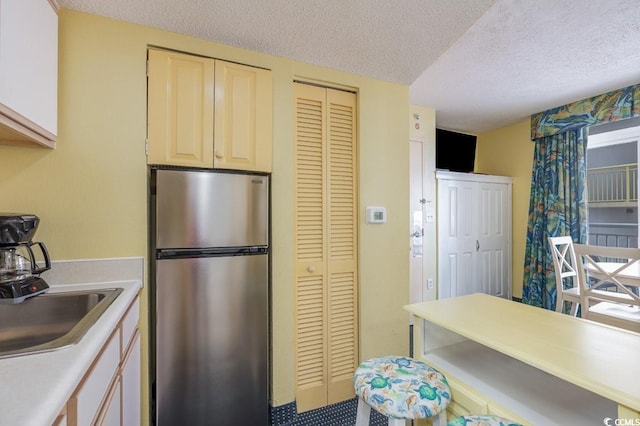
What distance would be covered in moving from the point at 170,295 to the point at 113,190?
Answer: 589mm

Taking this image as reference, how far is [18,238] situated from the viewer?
1084 mm

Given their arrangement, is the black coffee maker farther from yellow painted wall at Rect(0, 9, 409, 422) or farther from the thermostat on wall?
the thermostat on wall

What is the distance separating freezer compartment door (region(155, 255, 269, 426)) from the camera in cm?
138

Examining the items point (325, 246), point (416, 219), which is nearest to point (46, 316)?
point (325, 246)

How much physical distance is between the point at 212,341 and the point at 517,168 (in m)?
4.12

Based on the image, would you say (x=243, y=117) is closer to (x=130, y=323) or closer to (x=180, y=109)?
(x=180, y=109)

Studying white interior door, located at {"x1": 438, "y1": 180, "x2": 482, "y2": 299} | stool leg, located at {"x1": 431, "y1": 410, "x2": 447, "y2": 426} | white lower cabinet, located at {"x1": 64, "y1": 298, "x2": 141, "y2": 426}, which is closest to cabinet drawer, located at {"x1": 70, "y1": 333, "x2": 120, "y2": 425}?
white lower cabinet, located at {"x1": 64, "y1": 298, "x2": 141, "y2": 426}

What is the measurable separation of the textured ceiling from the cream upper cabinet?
7.5 inches

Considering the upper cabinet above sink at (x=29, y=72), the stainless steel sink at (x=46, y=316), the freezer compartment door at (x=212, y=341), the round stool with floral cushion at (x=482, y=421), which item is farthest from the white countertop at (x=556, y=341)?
the upper cabinet above sink at (x=29, y=72)

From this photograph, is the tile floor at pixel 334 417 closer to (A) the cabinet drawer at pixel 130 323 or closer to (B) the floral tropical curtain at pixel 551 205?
(A) the cabinet drawer at pixel 130 323

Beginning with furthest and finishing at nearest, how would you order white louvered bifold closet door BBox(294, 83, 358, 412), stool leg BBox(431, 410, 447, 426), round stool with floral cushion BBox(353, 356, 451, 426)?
white louvered bifold closet door BBox(294, 83, 358, 412), stool leg BBox(431, 410, 447, 426), round stool with floral cushion BBox(353, 356, 451, 426)

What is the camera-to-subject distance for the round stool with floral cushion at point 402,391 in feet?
3.14

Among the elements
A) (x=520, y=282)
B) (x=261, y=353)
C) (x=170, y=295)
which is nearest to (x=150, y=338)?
(x=170, y=295)

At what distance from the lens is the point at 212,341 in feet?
4.77
